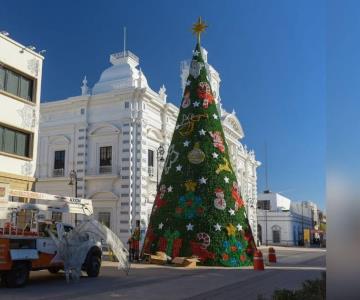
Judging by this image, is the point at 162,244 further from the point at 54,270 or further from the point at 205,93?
the point at 205,93

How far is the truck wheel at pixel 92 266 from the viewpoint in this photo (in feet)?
53.3

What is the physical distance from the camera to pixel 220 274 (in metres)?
17.3

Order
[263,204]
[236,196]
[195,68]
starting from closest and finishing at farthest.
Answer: [236,196] < [195,68] < [263,204]

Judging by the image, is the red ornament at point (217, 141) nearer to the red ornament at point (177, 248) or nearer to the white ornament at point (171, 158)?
the white ornament at point (171, 158)

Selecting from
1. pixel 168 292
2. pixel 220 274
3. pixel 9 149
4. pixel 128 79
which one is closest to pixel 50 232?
pixel 168 292

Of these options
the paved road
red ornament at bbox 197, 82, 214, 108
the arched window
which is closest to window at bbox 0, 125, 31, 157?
the paved road

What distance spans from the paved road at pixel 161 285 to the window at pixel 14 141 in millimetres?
6167

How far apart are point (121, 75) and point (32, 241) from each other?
890 inches

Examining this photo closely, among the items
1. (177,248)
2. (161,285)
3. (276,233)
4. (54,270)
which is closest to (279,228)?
(276,233)

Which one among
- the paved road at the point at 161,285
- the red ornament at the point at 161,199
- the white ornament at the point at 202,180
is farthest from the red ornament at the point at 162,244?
the white ornament at the point at 202,180

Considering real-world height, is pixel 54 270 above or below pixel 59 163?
below

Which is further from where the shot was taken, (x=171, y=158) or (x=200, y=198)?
(x=171, y=158)

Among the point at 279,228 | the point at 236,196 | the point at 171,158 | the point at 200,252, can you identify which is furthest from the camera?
the point at 279,228

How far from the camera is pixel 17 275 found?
13477 mm
